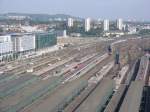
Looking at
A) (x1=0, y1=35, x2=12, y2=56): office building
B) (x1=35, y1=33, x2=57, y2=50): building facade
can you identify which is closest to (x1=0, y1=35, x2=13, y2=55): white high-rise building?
(x1=0, y1=35, x2=12, y2=56): office building

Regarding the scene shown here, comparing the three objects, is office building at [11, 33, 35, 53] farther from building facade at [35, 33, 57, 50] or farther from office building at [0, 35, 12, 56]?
building facade at [35, 33, 57, 50]

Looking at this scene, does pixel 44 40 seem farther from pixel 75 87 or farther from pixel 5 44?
pixel 75 87

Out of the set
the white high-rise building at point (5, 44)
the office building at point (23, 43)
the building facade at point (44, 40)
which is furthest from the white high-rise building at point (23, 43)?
the building facade at point (44, 40)

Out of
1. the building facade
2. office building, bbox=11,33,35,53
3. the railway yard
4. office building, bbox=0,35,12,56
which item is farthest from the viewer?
the building facade

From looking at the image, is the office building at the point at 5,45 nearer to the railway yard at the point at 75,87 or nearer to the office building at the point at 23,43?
the office building at the point at 23,43

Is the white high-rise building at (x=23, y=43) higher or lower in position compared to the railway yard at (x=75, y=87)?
higher

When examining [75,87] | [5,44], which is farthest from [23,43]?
[75,87]

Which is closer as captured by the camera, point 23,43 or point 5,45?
point 5,45

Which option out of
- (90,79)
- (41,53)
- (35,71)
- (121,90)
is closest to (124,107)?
(121,90)
